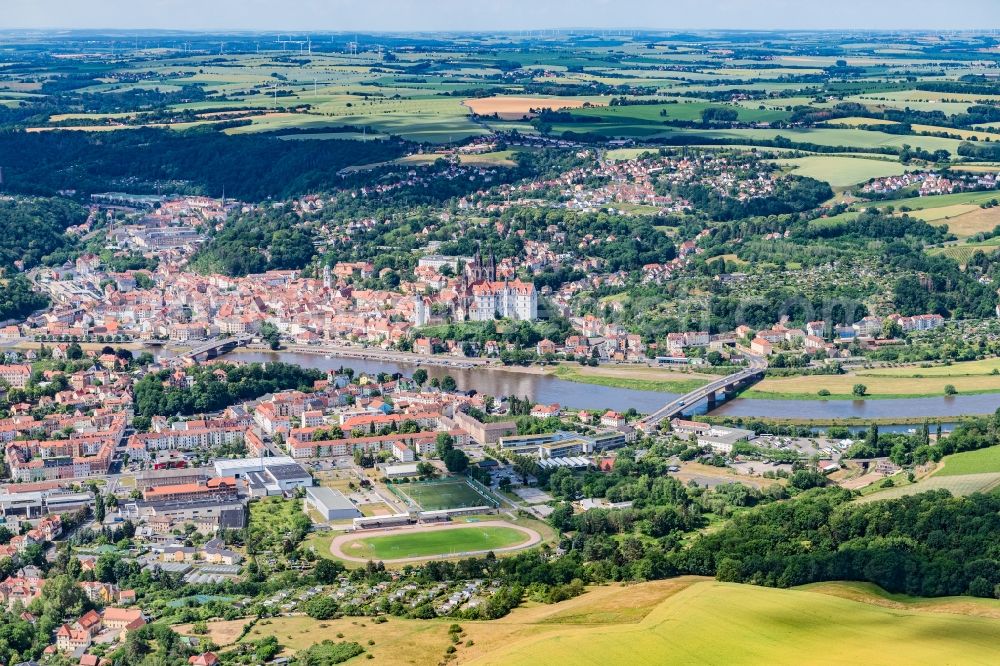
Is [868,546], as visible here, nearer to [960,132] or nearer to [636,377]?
[636,377]

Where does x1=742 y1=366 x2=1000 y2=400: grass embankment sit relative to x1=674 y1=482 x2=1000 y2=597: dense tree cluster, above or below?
below

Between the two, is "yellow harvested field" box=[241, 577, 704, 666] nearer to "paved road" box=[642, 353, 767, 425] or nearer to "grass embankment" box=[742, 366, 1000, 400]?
"paved road" box=[642, 353, 767, 425]

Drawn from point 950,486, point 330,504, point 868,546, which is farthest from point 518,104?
point 868,546

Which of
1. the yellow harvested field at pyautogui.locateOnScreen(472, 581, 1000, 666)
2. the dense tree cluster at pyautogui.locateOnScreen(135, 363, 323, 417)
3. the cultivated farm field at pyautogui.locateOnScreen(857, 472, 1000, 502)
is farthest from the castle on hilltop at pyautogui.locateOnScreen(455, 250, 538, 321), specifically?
the yellow harvested field at pyautogui.locateOnScreen(472, 581, 1000, 666)

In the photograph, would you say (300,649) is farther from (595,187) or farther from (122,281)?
(595,187)

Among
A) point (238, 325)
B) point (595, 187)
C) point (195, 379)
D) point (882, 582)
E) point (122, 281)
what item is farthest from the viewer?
point (595, 187)

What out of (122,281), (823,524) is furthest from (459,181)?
(823,524)
